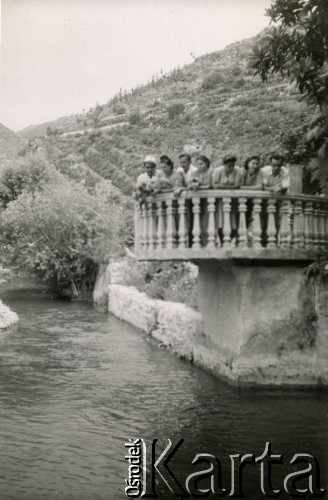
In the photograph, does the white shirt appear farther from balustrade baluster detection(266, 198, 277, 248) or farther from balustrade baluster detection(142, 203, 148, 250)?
balustrade baluster detection(266, 198, 277, 248)

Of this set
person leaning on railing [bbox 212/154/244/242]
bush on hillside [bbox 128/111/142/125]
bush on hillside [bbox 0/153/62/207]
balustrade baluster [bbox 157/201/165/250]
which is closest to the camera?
person leaning on railing [bbox 212/154/244/242]

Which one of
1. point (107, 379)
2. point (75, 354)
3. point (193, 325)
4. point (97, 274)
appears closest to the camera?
point (107, 379)

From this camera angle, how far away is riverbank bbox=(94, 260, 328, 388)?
30.2 ft

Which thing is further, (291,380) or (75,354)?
(75,354)

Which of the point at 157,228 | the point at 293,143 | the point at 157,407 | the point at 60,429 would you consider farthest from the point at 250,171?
the point at 60,429

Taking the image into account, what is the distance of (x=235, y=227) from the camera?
345 inches

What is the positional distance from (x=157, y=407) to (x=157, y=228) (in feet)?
8.80

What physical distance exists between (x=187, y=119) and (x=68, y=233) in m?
21.3

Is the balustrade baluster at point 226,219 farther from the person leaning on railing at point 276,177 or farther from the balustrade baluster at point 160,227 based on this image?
the balustrade baluster at point 160,227

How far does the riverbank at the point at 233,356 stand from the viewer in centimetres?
922

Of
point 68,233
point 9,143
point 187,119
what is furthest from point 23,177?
point 9,143

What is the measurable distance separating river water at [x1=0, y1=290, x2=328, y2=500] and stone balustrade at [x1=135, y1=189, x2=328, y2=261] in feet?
7.20

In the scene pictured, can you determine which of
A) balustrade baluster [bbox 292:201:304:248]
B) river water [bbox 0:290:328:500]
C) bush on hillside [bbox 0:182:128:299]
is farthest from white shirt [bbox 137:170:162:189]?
bush on hillside [bbox 0:182:128:299]

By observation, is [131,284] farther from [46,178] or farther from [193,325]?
[46,178]
